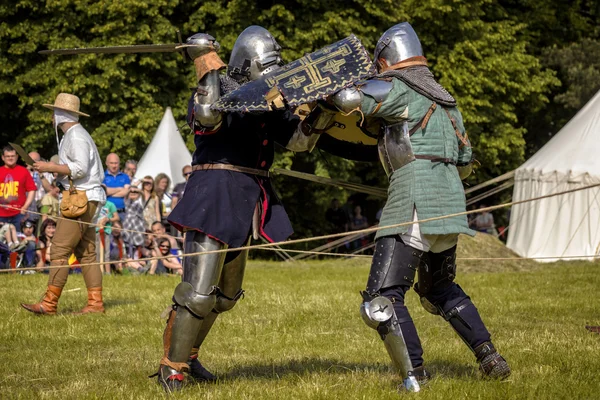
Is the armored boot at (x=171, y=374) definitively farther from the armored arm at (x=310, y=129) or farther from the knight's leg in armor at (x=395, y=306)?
the armored arm at (x=310, y=129)

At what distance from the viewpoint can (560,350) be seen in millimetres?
6840

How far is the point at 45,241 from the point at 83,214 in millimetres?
5481

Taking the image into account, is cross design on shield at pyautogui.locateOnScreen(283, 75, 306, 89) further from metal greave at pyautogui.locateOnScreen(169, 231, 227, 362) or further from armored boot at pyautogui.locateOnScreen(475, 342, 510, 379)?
armored boot at pyautogui.locateOnScreen(475, 342, 510, 379)

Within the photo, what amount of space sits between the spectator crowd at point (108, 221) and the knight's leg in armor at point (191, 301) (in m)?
7.83

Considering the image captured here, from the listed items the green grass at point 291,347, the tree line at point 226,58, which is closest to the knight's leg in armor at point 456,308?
the green grass at point 291,347

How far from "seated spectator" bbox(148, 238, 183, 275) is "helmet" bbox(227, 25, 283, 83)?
27.4ft

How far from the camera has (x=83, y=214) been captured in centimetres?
870

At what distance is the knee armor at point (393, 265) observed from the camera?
532cm

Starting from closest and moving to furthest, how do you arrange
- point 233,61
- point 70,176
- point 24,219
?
point 233,61 < point 70,176 < point 24,219

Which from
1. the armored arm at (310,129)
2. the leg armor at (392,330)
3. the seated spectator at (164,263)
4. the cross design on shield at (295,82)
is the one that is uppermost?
the cross design on shield at (295,82)

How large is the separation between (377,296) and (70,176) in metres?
4.17

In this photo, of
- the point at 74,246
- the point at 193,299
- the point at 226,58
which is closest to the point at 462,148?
the point at 193,299

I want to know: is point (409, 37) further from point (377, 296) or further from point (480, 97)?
point (480, 97)

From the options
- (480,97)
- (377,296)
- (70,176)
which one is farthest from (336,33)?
(377,296)
